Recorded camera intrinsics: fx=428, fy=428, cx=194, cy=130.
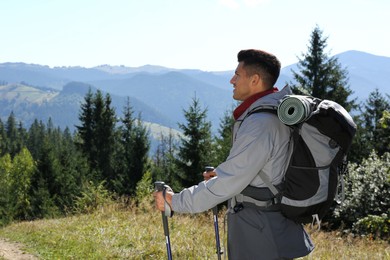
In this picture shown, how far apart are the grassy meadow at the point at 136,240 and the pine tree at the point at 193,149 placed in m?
22.7

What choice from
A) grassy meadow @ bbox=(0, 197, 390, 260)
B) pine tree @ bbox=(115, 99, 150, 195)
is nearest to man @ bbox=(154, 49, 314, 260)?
grassy meadow @ bbox=(0, 197, 390, 260)

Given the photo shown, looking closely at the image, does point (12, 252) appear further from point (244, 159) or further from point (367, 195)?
point (367, 195)

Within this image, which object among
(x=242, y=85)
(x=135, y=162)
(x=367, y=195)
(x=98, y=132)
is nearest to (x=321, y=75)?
(x=367, y=195)

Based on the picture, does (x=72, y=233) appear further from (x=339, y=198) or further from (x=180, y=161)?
(x=180, y=161)

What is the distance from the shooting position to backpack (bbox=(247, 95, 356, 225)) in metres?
2.83

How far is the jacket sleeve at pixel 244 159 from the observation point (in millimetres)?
2871

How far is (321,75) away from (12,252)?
27593 millimetres

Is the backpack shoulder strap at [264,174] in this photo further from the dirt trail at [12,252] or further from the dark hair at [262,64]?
the dirt trail at [12,252]

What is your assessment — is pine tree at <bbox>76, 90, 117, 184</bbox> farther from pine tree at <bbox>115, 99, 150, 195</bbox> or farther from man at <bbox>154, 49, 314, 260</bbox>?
man at <bbox>154, 49, 314, 260</bbox>

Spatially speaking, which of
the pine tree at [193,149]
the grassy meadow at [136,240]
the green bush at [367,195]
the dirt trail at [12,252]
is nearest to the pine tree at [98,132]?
the pine tree at [193,149]

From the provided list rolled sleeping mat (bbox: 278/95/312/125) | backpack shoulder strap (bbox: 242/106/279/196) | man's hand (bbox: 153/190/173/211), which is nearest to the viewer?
rolled sleeping mat (bbox: 278/95/312/125)

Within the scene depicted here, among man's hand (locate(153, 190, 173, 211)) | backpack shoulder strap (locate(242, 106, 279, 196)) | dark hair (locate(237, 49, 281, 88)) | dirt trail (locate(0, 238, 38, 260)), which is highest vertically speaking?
dark hair (locate(237, 49, 281, 88))

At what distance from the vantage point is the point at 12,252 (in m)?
8.57

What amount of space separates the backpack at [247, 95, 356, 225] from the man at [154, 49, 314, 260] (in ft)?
0.43
